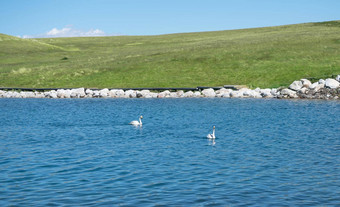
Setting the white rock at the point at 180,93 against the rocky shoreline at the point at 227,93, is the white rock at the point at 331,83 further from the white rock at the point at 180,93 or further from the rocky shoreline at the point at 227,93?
the white rock at the point at 180,93

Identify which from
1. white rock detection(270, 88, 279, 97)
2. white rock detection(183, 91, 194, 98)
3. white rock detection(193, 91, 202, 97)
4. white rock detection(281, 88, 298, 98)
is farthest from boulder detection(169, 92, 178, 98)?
white rock detection(281, 88, 298, 98)

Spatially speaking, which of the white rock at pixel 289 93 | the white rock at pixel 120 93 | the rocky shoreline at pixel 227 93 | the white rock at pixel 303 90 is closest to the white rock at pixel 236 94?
the rocky shoreline at pixel 227 93

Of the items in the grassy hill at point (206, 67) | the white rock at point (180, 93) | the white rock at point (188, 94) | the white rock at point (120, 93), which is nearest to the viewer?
the white rock at point (188, 94)

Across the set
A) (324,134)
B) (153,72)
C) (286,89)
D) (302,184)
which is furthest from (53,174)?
(153,72)

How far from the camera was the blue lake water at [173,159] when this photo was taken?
17.2 metres

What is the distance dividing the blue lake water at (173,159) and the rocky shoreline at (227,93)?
1294 centimetres

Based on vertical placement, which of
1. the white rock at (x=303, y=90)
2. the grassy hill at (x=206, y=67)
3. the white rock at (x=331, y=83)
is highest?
the grassy hill at (x=206, y=67)

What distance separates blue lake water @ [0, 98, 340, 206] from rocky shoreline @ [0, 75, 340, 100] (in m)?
12.9

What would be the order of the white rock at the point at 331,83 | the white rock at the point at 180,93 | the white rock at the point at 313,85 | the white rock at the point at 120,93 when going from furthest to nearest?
Result: the white rock at the point at 120,93, the white rock at the point at 180,93, the white rock at the point at 313,85, the white rock at the point at 331,83

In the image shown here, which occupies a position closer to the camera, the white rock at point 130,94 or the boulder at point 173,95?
the boulder at point 173,95

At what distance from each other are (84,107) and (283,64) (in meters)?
35.9

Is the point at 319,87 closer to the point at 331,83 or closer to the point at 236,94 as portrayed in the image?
the point at 331,83

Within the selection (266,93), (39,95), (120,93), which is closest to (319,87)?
(266,93)

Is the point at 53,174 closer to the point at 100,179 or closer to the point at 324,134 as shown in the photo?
the point at 100,179
